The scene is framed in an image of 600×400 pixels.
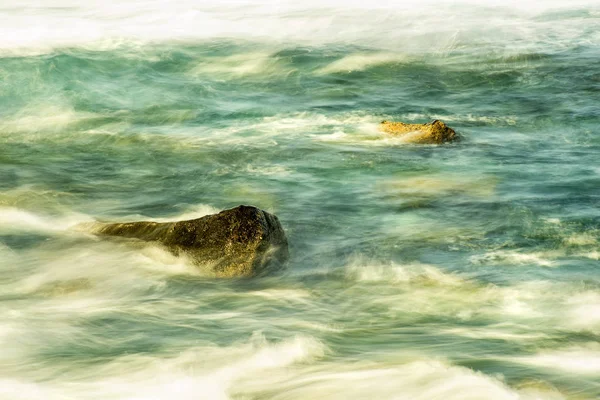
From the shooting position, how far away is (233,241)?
8766 millimetres

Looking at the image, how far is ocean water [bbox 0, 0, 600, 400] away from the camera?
7000 millimetres

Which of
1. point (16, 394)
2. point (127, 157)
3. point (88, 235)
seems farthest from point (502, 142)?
point (16, 394)

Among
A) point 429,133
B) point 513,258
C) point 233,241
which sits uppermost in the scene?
point 233,241

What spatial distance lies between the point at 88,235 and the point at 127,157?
4122mm

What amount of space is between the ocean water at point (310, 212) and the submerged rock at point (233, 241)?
0.59 ft

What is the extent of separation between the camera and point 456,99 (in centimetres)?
1797

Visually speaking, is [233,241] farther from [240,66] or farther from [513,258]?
[240,66]

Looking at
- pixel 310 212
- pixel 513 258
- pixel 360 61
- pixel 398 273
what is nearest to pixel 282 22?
pixel 360 61

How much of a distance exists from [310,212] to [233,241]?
2420mm

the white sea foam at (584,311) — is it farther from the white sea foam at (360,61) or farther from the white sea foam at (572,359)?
the white sea foam at (360,61)

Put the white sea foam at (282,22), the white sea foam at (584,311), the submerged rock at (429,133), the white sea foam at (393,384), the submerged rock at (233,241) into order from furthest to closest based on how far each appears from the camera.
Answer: the white sea foam at (282,22), the submerged rock at (429,133), the submerged rock at (233,241), the white sea foam at (584,311), the white sea foam at (393,384)

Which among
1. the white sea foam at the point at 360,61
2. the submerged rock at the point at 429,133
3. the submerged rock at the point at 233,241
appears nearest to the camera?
the submerged rock at the point at 233,241

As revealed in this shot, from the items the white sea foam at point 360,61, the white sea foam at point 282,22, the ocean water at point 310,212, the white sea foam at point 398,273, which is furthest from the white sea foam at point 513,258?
the white sea foam at point 282,22

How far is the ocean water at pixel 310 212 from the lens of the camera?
7.00m
